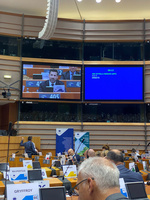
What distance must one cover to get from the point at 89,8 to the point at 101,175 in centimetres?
1618

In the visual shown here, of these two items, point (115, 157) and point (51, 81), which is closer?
point (115, 157)

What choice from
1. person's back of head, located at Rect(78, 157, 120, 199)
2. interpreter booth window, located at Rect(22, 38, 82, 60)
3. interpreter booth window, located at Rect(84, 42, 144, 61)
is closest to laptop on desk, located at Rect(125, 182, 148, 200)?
person's back of head, located at Rect(78, 157, 120, 199)

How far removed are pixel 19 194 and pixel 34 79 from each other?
12.9 metres

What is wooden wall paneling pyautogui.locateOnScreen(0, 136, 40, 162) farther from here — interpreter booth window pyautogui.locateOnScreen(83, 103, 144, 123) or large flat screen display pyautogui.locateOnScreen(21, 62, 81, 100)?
interpreter booth window pyautogui.locateOnScreen(83, 103, 144, 123)

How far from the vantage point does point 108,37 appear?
1733cm

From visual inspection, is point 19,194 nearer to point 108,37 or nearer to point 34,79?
point 34,79

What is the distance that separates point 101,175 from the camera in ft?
5.34

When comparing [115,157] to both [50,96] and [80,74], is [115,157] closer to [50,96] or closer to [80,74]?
[50,96]

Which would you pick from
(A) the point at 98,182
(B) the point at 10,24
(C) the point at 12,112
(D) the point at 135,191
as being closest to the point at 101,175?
(A) the point at 98,182

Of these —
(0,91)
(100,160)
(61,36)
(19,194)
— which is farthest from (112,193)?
(61,36)

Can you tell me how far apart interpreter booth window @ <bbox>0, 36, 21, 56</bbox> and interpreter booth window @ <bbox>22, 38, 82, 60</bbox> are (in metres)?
0.35

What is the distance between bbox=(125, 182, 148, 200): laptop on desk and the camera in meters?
3.80

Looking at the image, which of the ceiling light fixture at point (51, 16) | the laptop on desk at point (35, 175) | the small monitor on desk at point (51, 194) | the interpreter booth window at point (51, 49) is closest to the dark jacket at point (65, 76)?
the interpreter booth window at point (51, 49)

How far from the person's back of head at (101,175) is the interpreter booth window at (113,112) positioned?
15012 mm
